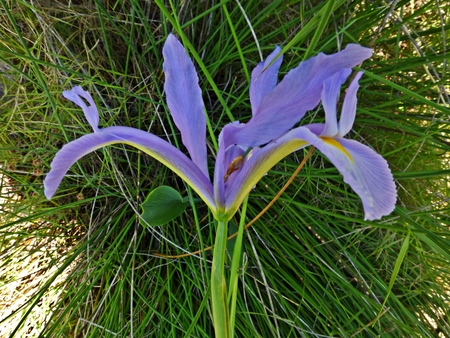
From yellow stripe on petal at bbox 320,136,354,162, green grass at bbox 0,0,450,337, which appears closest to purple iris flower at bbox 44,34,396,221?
yellow stripe on petal at bbox 320,136,354,162

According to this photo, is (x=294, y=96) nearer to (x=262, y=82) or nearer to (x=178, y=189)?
(x=262, y=82)

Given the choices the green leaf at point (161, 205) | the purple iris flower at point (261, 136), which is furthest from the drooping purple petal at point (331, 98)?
the green leaf at point (161, 205)

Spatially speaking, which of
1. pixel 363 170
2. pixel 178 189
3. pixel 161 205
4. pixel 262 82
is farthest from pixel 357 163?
pixel 178 189

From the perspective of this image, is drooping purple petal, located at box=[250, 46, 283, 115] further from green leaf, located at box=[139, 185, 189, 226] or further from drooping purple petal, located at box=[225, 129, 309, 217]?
green leaf, located at box=[139, 185, 189, 226]

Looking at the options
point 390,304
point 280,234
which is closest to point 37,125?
point 280,234

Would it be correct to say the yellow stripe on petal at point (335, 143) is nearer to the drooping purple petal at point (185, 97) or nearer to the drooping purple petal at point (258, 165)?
the drooping purple petal at point (258, 165)

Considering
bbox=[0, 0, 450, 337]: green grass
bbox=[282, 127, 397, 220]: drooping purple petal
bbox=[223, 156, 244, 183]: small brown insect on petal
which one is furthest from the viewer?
bbox=[0, 0, 450, 337]: green grass
